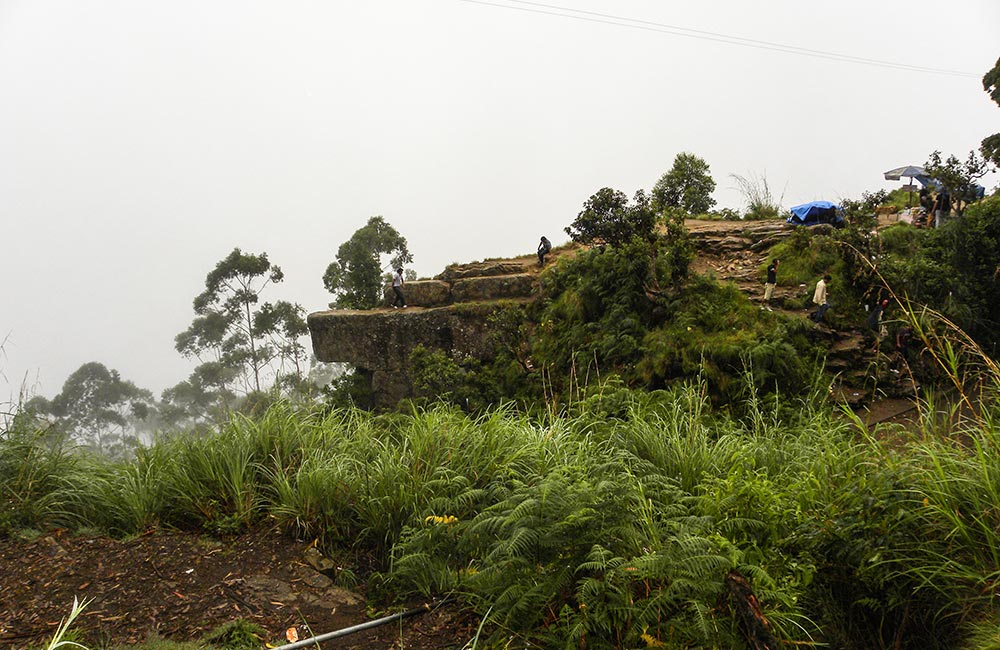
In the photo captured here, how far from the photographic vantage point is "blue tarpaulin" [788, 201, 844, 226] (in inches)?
534

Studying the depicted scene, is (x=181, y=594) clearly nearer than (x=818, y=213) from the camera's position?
Yes

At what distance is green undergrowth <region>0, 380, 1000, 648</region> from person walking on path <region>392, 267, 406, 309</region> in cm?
1241

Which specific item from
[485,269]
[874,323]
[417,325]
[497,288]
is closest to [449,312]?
[417,325]

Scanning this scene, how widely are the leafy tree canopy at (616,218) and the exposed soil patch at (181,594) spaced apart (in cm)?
984

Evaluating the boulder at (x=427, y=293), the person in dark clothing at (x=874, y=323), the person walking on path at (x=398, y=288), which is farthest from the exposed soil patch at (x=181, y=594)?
the person walking on path at (x=398, y=288)

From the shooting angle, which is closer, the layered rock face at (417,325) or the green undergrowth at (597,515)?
the green undergrowth at (597,515)

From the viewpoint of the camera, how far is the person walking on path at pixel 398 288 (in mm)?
16703

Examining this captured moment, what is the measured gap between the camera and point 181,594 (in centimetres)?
298

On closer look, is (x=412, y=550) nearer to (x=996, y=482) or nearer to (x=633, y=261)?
(x=996, y=482)

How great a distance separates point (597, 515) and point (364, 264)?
17.3 m

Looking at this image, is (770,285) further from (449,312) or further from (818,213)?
(449,312)

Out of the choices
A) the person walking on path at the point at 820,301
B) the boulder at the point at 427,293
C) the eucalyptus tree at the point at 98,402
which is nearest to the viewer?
the person walking on path at the point at 820,301

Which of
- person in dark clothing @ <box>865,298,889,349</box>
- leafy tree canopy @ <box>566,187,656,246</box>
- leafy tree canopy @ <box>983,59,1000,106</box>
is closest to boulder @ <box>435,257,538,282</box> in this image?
leafy tree canopy @ <box>566,187,656,246</box>

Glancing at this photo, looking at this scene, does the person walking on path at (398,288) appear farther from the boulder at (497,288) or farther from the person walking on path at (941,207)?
the person walking on path at (941,207)
